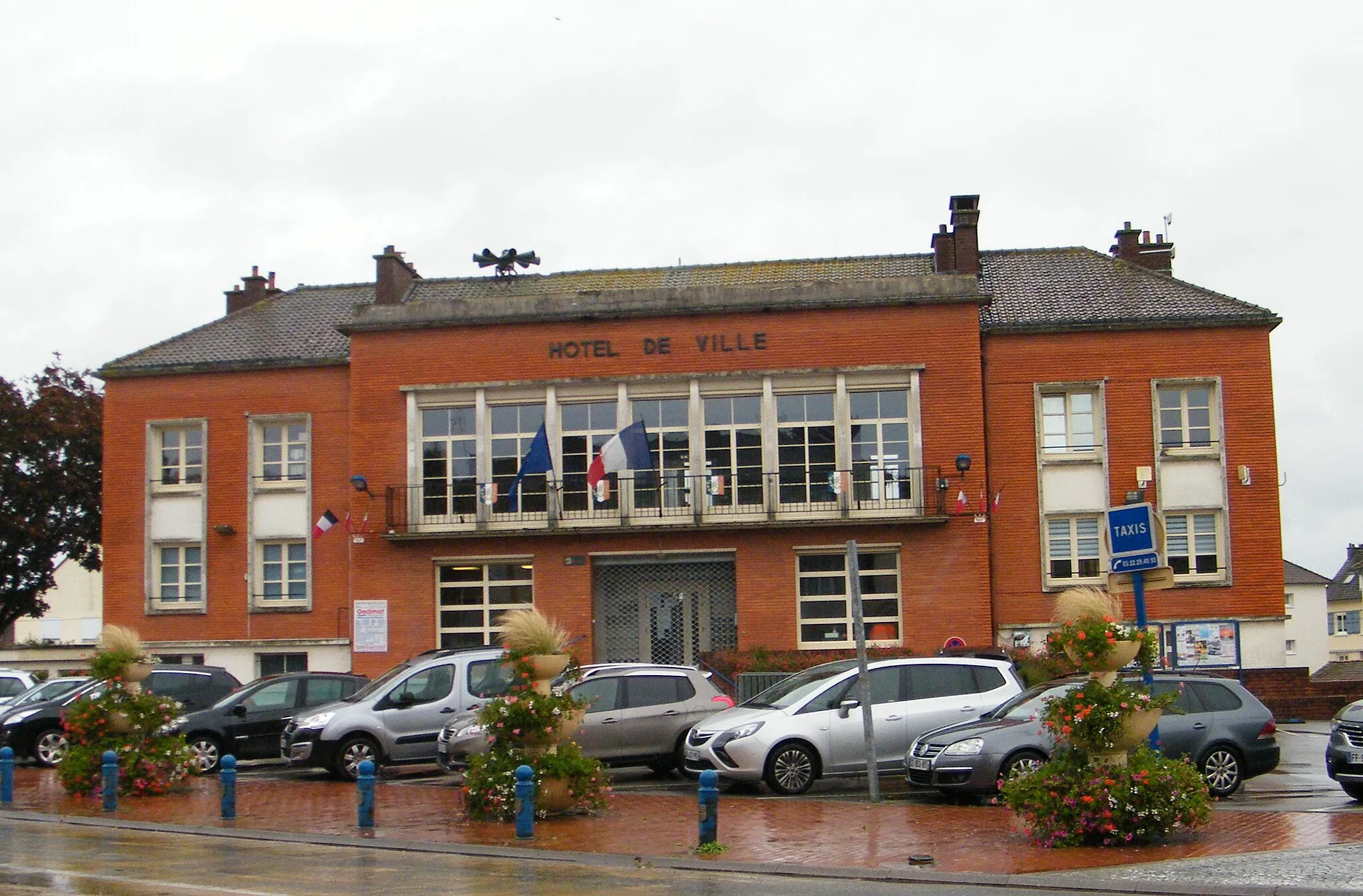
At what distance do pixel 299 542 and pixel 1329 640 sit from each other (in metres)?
63.5

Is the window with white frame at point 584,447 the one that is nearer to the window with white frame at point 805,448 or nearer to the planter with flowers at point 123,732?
the window with white frame at point 805,448

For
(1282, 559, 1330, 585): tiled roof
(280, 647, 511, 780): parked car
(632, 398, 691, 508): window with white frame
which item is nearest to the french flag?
(632, 398, 691, 508): window with white frame

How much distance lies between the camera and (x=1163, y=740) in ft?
51.8

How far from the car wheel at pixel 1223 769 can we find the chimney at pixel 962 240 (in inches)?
646

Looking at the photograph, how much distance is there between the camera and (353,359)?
30703 mm

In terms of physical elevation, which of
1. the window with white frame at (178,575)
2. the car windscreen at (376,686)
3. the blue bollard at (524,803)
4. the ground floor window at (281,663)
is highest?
the window with white frame at (178,575)

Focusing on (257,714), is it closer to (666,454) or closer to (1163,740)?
(666,454)

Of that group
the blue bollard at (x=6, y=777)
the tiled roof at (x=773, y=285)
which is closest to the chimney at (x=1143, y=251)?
the tiled roof at (x=773, y=285)

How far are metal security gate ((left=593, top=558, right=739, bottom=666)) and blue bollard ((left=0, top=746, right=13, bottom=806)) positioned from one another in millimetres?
13766

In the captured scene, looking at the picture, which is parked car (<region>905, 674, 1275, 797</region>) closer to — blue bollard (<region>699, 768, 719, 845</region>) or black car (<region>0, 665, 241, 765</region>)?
blue bollard (<region>699, 768, 719, 845</region>)

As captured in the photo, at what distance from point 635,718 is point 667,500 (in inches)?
433

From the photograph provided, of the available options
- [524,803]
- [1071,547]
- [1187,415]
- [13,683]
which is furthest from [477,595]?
[524,803]

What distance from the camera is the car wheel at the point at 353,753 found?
64.6ft

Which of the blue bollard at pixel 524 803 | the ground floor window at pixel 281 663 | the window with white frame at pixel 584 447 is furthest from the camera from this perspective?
the ground floor window at pixel 281 663
